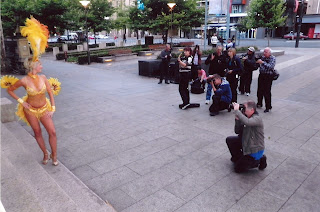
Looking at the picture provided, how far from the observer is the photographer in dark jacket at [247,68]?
31.8 feet

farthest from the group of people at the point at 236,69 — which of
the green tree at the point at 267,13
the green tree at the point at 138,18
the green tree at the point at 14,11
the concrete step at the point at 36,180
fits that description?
the green tree at the point at 267,13

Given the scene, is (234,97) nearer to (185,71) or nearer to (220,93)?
(220,93)

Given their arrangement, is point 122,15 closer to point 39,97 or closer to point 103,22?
point 103,22

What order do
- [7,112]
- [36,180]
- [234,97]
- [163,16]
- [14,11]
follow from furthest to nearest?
[163,16], [14,11], [234,97], [7,112], [36,180]

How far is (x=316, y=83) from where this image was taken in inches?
495

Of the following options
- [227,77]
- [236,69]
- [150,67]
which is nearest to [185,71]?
[227,77]

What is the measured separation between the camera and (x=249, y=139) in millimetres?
4559

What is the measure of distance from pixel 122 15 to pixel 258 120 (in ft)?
103

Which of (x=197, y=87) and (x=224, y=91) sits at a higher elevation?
(x=224, y=91)

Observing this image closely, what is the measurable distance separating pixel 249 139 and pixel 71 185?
3.06 m

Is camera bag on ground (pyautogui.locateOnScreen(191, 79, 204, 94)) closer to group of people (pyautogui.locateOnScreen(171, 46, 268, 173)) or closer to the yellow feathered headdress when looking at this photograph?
group of people (pyautogui.locateOnScreen(171, 46, 268, 173))

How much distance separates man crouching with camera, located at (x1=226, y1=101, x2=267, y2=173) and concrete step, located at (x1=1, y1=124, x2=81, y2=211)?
2.86m

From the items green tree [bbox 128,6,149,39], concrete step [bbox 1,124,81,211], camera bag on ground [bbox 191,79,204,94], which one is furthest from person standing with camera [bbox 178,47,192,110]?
green tree [bbox 128,6,149,39]

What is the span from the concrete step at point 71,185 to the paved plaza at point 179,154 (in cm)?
24
